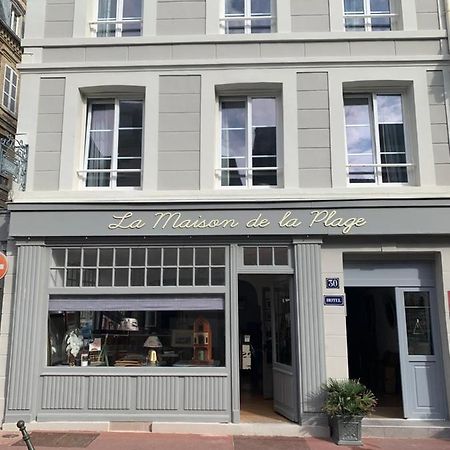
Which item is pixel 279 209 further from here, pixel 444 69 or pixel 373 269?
pixel 444 69

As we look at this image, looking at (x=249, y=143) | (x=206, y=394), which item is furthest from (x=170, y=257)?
(x=249, y=143)

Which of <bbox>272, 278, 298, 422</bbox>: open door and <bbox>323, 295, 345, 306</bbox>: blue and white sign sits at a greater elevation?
<bbox>323, 295, 345, 306</bbox>: blue and white sign

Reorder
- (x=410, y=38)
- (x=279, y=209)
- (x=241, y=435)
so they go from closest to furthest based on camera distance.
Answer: (x=241, y=435)
(x=279, y=209)
(x=410, y=38)

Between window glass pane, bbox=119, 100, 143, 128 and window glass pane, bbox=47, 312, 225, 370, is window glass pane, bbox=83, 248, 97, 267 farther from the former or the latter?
window glass pane, bbox=119, 100, 143, 128

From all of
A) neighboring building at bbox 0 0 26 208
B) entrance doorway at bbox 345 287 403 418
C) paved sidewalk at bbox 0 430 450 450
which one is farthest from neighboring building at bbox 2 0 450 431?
neighboring building at bbox 0 0 26 208

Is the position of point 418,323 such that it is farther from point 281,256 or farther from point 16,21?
point 16,21

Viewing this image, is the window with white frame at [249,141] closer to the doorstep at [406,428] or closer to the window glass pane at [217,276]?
the window glass pane at [217,276]

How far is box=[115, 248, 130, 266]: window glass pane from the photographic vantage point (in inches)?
341

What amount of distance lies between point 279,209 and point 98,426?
4.82m

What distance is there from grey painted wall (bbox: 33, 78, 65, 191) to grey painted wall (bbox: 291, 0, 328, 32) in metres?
4.65

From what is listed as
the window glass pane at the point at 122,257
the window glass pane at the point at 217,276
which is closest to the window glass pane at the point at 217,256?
the window glass pane at the point at 217,276

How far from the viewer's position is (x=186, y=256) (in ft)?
28.4

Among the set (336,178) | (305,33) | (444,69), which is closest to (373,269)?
(336,178)

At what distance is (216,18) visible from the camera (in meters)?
9.30
